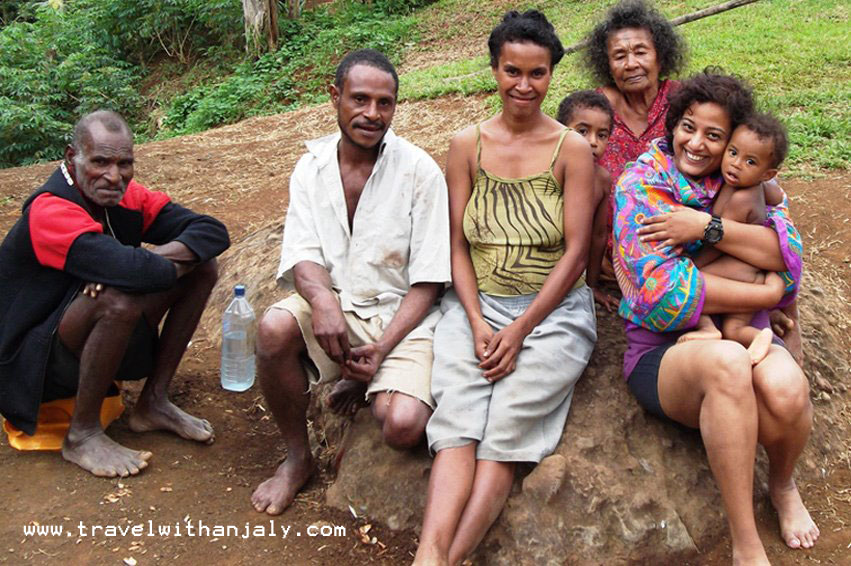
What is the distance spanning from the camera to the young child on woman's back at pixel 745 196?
2756 millimetres

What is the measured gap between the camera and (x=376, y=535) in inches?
118

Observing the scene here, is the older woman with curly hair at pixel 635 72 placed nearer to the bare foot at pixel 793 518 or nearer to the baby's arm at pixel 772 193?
the baby's arm at pixel 772 193

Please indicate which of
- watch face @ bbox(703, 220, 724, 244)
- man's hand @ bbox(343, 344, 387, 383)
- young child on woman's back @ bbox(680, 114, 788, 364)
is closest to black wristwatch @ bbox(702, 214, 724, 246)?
watch face @ bbox(703, 220, 724, 244)

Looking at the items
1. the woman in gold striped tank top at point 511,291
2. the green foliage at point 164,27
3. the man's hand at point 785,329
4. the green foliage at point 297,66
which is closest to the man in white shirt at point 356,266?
the woman in gold striped tank top at point 511,291

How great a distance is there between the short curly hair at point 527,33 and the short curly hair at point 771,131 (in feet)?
2.45

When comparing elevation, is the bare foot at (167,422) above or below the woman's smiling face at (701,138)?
below

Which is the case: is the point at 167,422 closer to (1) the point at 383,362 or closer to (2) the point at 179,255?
(2) the point at 179,255

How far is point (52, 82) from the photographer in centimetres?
1348

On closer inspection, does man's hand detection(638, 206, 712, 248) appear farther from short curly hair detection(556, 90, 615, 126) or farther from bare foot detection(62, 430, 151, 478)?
bare foot detection(62, 430, 151, 478)

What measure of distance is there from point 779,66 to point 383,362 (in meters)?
6.95

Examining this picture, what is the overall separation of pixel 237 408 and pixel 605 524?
1.88 m

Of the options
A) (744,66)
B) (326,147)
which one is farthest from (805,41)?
(326,147)

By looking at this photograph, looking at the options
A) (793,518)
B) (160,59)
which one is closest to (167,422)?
(793,518)

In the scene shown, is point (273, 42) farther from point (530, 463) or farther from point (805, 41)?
point (530, 463)
